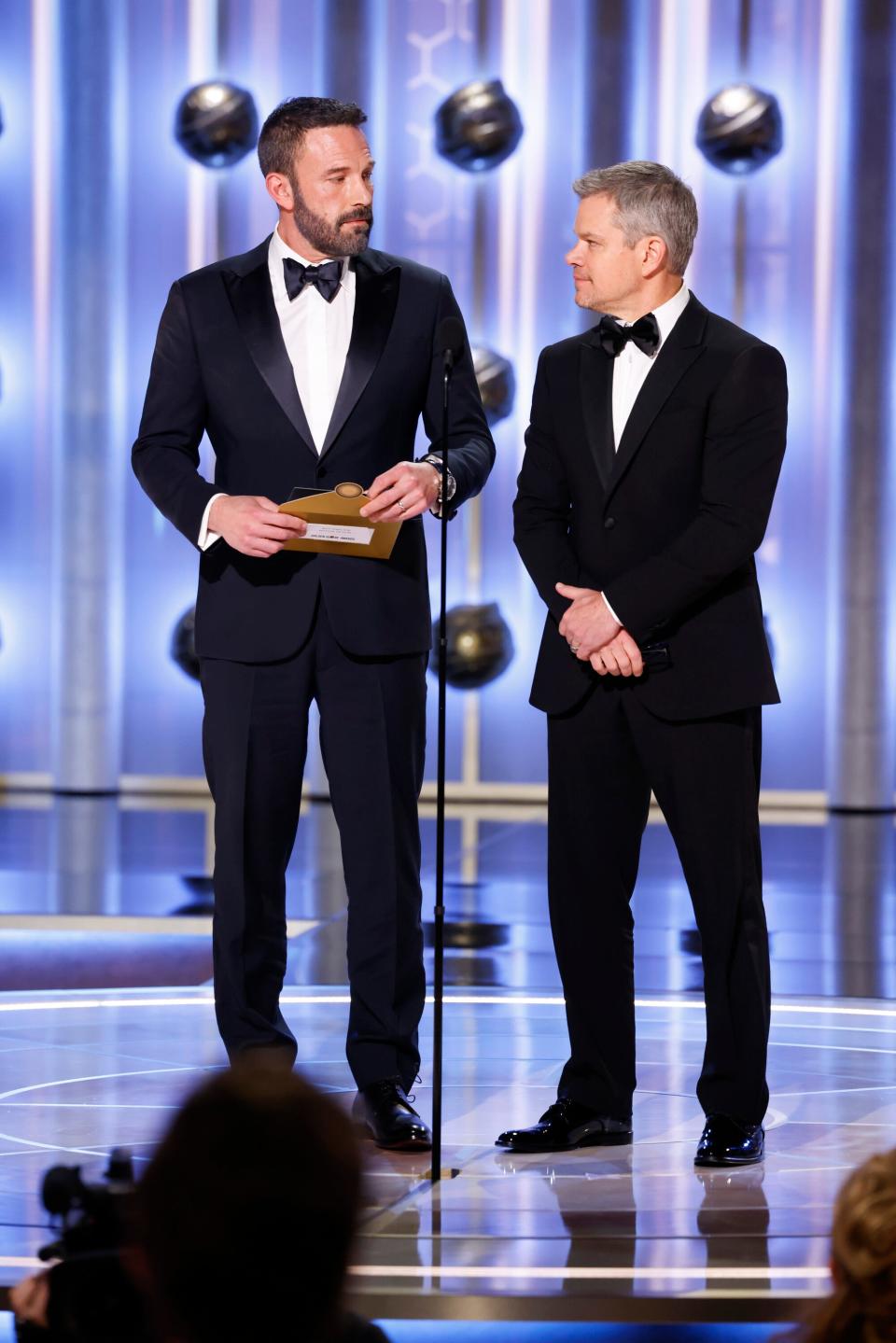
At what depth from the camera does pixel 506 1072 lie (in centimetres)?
375

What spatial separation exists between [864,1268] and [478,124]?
830cm

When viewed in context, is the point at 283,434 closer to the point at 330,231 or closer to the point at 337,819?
the point at 330,231

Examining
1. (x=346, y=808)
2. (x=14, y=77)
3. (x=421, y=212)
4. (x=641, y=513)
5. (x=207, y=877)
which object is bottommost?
(x=207, y=877)

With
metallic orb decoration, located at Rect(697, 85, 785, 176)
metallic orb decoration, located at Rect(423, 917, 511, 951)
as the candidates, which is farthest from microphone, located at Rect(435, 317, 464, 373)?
metallic orb decoration, located at Rect(697, 85, 785, 176)

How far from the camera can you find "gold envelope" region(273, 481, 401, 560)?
3131 millimetres

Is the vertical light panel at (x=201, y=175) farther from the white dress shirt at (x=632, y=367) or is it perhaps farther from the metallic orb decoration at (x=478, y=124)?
the white dress shirt at (x=632, y=367)

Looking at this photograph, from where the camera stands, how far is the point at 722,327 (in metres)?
3.18

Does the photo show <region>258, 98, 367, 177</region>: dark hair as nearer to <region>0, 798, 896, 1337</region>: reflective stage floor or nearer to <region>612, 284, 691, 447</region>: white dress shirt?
<region>612, 284, 691, 447</region>: white dress shirt

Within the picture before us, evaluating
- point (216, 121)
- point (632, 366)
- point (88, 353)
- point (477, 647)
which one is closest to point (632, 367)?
point (632, 366)

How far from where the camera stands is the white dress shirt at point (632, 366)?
10.4ft

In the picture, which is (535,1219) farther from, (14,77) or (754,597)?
(14,77)

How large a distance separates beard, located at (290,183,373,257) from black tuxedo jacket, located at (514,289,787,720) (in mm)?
404

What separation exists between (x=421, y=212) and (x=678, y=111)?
1325 millimetres

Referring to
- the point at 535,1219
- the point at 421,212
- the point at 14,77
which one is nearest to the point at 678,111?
the point at 421,212
